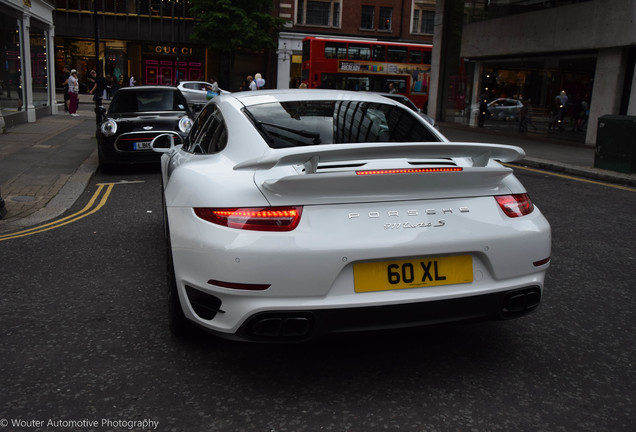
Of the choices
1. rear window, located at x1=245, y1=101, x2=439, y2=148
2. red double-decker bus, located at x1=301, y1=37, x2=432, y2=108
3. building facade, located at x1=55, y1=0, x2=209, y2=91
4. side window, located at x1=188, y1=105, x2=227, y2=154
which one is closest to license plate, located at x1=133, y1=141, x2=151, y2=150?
side window, located at x1=188, y1=105, x2=227, y2=154

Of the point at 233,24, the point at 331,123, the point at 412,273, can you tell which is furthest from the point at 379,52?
the point at 412,273

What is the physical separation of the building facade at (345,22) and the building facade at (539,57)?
20.3 m

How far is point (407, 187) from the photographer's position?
2814 mm

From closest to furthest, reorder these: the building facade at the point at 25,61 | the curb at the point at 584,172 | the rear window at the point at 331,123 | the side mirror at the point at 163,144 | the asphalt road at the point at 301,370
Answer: the asphalt road at the point at 301,370, the rear window at the point at 331,123, the side mirror at the point at 163,144, the curb at the point at 584,172, the building facade at the point at 25,61

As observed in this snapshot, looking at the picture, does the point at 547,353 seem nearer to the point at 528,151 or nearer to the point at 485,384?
the point at 485,384

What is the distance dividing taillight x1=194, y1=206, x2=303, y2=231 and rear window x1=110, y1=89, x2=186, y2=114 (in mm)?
9049

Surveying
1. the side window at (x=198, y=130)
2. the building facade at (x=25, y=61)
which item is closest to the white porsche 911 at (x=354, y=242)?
the side window at (x=198, y=130)

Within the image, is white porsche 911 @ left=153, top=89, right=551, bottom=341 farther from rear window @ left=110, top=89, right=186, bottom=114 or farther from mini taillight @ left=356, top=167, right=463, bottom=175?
rear window @ left=110, top=89, right=186, bottom=114

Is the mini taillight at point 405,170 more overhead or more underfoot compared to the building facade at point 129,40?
more underfoot

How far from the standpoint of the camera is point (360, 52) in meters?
33.7

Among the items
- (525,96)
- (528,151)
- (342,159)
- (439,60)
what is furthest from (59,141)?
(439,60)

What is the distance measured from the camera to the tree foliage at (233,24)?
42.4 metres

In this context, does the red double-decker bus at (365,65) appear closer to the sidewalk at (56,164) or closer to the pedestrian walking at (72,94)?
the pedestrian walking at (72,94)

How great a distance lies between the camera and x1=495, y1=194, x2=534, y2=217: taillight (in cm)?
300
